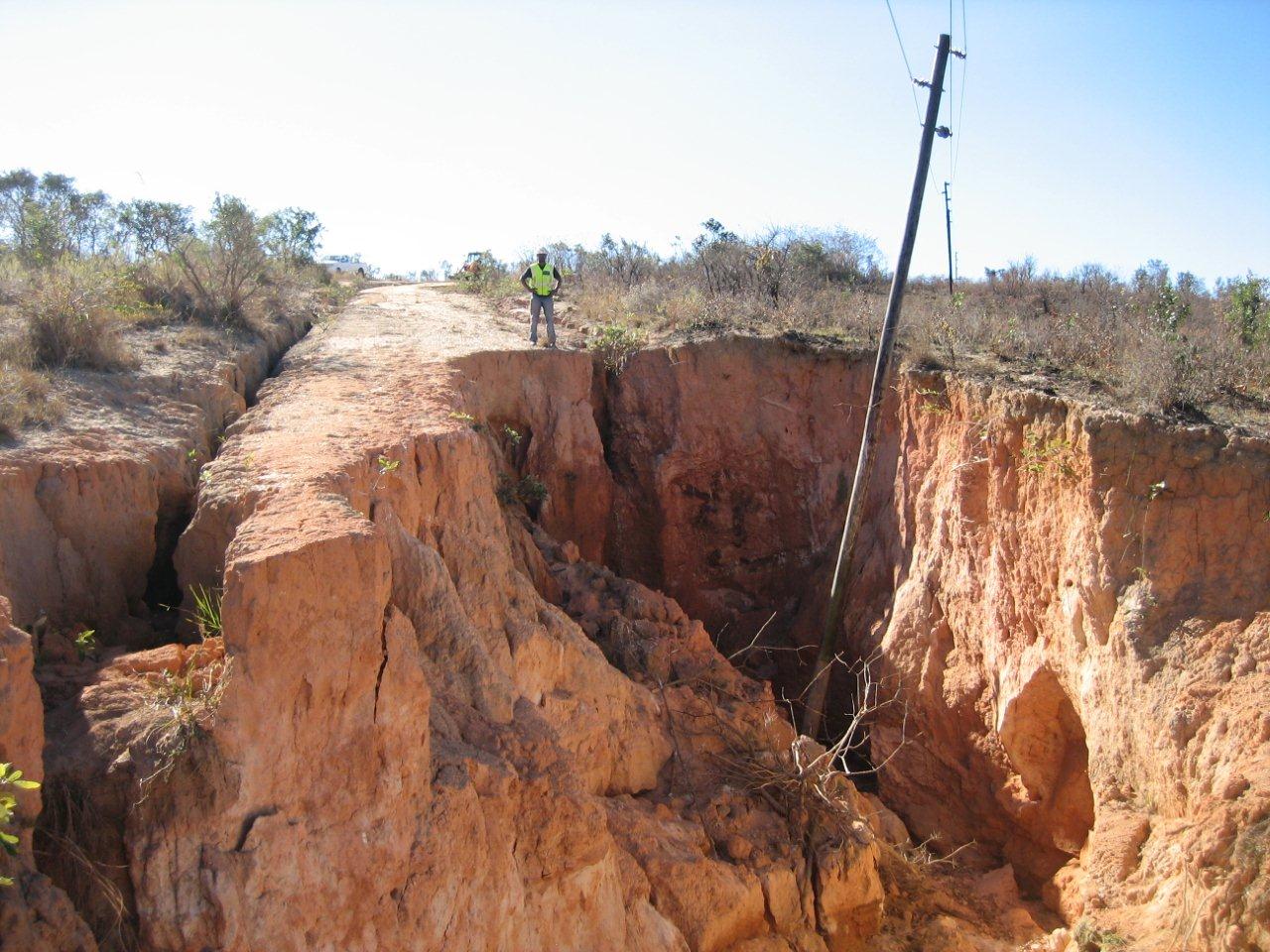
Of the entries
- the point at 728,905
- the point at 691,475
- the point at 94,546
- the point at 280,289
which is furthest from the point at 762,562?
the point at 94,546

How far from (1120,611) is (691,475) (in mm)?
5416

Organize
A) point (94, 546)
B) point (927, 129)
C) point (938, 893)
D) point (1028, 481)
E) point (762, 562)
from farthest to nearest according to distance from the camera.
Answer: point (762, 562) → point (927, 129) → point (1028, 481) → point (938, 893) → point (94, 546)

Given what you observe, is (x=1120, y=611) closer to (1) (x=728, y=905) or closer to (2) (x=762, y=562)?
(1) (x=728, y=905)

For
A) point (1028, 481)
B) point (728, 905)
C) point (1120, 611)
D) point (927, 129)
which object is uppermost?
point (927, 129)

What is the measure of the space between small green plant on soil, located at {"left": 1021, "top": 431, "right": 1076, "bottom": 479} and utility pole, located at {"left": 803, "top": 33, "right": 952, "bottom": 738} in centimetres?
157

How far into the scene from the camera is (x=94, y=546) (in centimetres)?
484

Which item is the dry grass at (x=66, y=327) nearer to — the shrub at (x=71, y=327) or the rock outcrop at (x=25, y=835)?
the shrub at (x=71, y=327)

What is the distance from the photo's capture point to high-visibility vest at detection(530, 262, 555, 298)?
10656 mm

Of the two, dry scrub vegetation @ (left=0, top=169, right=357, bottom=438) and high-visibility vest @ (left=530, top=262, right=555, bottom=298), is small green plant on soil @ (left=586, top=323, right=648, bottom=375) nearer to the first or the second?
high-visibility vest @ (left=530, top=262, right=555, bottom=298)

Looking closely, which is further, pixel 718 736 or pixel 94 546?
pixel 718 736

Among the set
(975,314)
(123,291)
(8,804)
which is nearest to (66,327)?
(123,291)

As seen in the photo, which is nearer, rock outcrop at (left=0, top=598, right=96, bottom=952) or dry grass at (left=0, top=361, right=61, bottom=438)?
rock outcrop at (left=0, top=598, right=96, bottom=952)

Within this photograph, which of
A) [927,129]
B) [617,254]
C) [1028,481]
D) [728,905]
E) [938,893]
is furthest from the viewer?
[617,254]

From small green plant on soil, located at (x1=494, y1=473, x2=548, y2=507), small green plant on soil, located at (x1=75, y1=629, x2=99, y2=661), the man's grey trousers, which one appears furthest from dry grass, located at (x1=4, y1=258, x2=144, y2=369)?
the man's grey trousers
